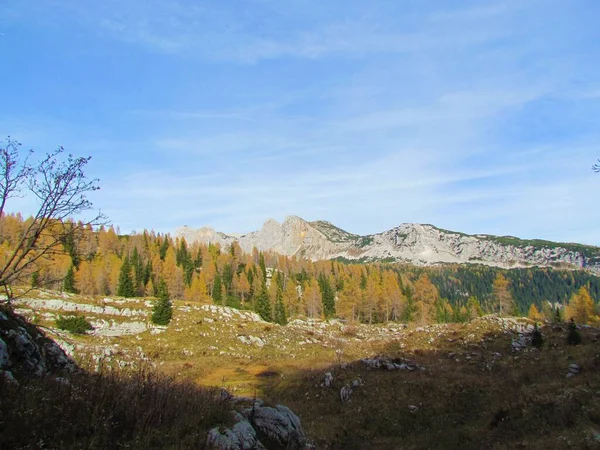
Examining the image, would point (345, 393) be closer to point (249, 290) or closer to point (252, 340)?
point (252, 340)

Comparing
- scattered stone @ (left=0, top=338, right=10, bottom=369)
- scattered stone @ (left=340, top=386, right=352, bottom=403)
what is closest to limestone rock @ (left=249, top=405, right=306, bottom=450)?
scattered stone @ (left=0, top=338, right=10, bottom=369)

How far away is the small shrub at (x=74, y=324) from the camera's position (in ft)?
162

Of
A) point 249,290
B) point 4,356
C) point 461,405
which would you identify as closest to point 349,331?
point 249,290

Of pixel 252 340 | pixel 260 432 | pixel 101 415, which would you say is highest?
pixel 101 415

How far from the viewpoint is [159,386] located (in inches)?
351

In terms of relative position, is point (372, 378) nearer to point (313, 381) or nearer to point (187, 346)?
point (313, 381)

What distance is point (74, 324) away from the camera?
50156 mm

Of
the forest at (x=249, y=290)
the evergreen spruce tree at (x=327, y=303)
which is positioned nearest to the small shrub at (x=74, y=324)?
the forest at (x=249, y=290)

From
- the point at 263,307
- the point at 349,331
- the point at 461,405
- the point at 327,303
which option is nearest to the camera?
the point at 461,405

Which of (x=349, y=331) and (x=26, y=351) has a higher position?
(x=26, y=351)

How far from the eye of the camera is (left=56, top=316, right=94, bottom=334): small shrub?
4938cm

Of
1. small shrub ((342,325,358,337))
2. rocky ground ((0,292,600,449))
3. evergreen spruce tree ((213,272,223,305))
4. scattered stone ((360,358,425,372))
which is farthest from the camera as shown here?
evergreen spruce tree ((213,272,223,305))

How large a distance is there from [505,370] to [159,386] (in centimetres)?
3260

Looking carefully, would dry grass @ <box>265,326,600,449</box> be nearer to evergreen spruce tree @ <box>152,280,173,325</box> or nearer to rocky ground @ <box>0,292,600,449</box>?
rocky ground @ <box>0,292,600,449</box>
